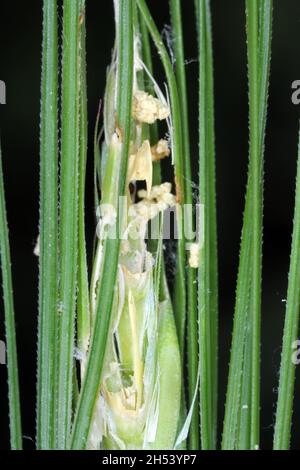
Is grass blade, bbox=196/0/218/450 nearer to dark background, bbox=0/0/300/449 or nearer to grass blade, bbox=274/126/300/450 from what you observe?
grass blade, bbox=274/126/300/450

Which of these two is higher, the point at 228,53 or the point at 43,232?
the point at 228,53

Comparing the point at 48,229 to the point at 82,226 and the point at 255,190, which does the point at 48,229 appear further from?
the point at 255,190

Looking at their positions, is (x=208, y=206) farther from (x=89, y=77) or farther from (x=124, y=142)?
(x=89, y=77)

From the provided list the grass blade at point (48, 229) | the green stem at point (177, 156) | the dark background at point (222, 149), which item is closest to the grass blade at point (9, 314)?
the grass blade at point (48, 229)

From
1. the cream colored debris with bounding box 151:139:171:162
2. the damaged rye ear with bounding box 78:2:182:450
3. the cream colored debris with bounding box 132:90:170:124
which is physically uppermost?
the cream colored debris with bounding box 132:90:170:124

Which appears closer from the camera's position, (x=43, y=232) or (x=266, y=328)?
(x=43, y=232)

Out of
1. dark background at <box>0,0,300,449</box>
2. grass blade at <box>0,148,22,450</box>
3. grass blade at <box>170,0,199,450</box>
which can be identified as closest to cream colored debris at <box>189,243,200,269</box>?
grass blade at <box>170,0,199,450</box>
